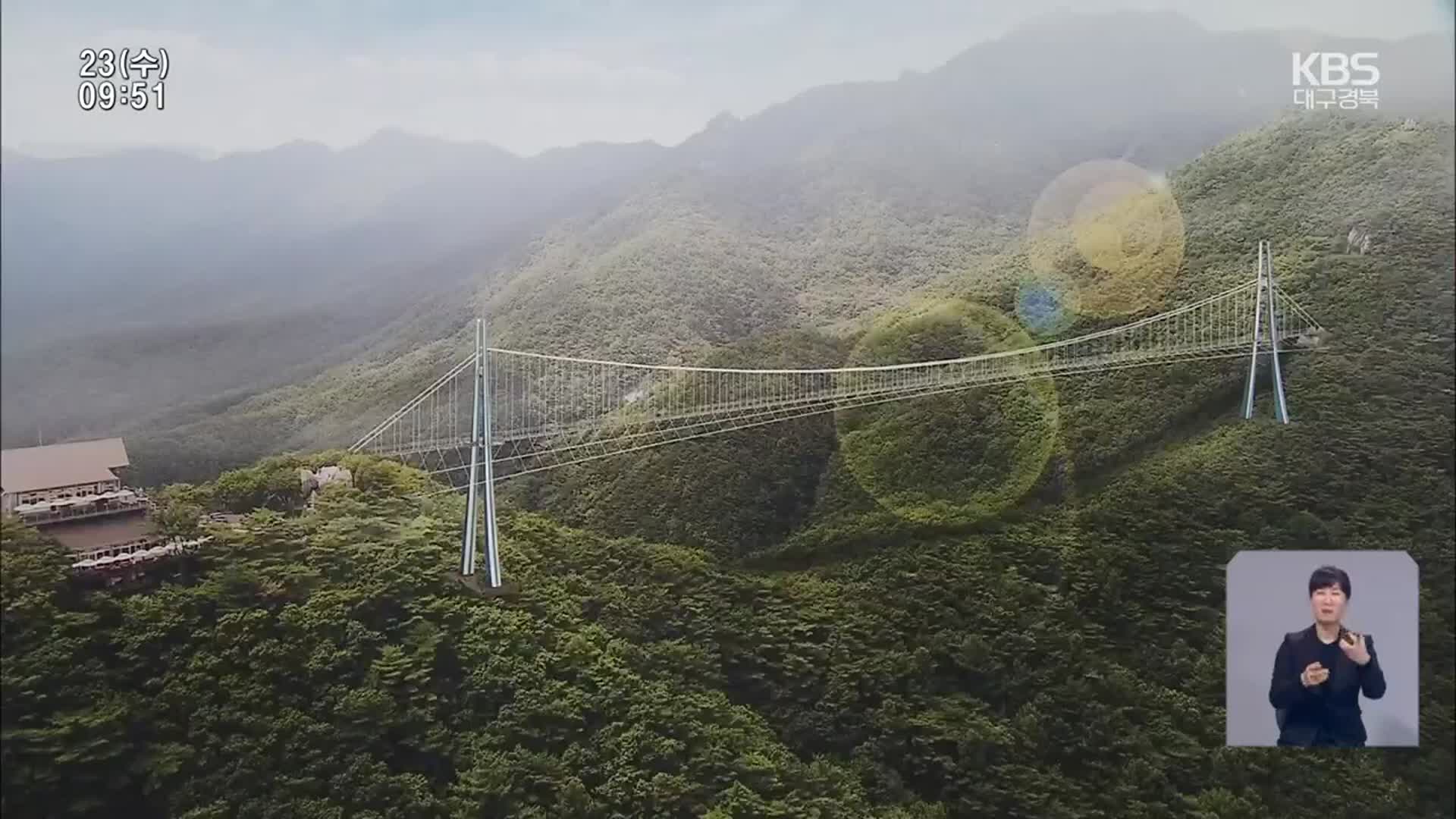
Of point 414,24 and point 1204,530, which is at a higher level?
point 414,24

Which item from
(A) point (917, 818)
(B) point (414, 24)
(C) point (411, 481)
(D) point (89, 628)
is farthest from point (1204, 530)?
(D) point (89, 628)

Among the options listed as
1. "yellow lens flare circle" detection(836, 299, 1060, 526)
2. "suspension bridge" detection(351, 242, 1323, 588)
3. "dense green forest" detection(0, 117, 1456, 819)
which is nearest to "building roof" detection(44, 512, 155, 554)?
"dense green forest" detection(0, 117, 1456, 819)

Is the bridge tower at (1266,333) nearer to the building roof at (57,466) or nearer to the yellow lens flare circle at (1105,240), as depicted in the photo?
the yellow lens flare circle at (1105,240)

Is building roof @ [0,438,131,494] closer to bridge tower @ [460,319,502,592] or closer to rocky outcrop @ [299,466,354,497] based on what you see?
rocky outcrop @ [299,466,354,497]

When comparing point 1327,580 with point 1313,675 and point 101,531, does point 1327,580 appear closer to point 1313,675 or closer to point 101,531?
point 1313,675

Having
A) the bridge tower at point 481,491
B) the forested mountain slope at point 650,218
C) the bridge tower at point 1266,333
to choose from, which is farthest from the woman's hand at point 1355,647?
the bridge tower at point 481,491

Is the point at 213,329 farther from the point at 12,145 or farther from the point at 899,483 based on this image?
the point at 899,483

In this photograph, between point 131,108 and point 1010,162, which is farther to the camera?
point 1010,162
